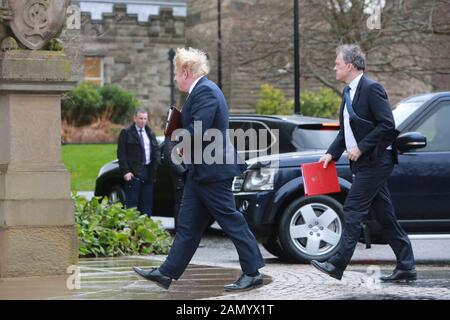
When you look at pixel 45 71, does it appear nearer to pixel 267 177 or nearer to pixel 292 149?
pixel 267 177

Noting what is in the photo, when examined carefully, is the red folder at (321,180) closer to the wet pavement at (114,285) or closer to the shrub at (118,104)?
the wet pavement at (114,285)

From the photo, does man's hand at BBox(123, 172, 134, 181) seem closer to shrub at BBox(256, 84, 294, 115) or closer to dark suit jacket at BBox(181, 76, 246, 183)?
dark suit jacket at BBox(181, 76, 246, 183)

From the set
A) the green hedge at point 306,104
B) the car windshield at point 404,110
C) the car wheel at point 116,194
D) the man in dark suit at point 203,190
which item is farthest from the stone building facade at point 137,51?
the man in dark suit at point 203,190

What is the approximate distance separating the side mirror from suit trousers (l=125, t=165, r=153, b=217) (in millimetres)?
5038

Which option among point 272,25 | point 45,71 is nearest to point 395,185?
point 45,71

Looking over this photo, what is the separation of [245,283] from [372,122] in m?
1.80

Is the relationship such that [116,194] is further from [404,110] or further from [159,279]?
[159,279]

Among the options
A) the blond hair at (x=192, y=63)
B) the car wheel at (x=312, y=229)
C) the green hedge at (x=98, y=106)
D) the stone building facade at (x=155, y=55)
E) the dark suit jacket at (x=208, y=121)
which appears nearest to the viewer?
the dark suit jacket at (x=208, y=121)

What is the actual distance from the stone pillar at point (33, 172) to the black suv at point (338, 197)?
10.7 feet

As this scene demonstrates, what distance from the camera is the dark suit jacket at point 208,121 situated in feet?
30.3

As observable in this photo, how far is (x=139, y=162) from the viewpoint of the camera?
53.5ft

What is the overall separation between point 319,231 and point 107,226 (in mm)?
2323

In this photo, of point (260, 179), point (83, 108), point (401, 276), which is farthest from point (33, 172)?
point (83, 108)

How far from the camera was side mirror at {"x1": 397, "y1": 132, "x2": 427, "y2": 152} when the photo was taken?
1187 centimetres
